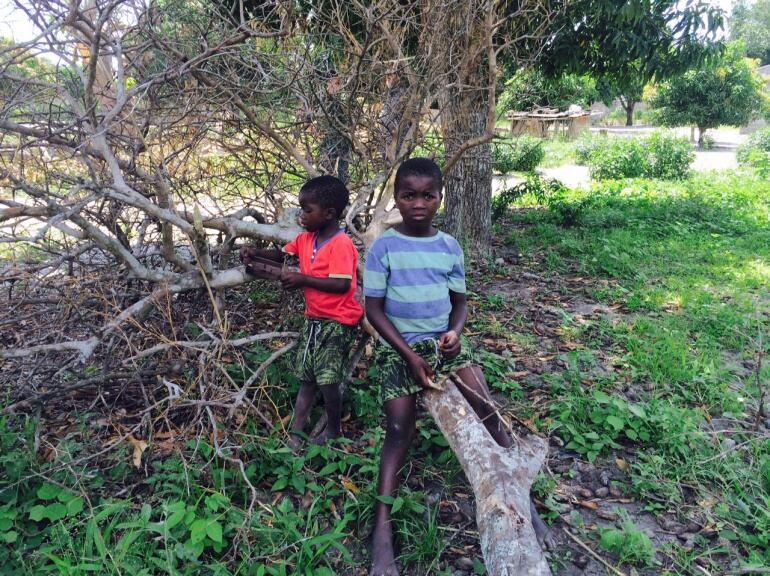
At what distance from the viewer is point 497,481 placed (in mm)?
1979

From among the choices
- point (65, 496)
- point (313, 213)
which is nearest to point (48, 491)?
point (65, 496)

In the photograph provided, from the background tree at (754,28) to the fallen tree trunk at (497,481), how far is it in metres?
64.2

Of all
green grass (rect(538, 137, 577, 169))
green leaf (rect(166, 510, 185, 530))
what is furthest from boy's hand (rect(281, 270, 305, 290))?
green grass (rect(538, 137, 577, 169))

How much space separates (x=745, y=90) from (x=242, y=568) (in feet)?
94.8

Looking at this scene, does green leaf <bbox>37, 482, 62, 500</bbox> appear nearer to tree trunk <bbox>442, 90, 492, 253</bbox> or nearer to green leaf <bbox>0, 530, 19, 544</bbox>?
green leaf <bbox>0, 530, 19, 544</bbox>

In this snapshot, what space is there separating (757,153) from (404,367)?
17.2 metres

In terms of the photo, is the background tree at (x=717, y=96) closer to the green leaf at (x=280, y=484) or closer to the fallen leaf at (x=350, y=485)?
the fallen leaf at (x=350, y=485)

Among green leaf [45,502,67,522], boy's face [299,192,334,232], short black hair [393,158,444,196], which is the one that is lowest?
green leaf [45,502,67,522]

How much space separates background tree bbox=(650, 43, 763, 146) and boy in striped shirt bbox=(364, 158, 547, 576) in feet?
83.0

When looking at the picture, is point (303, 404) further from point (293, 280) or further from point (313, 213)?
point (313, 213)

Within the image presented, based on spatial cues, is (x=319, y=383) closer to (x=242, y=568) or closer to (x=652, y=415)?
(x=242, y=568)

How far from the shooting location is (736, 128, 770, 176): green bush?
13.9 m

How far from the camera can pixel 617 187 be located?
11.4 meters

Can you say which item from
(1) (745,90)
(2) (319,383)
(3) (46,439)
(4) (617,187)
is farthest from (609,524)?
(1) (745,90)
